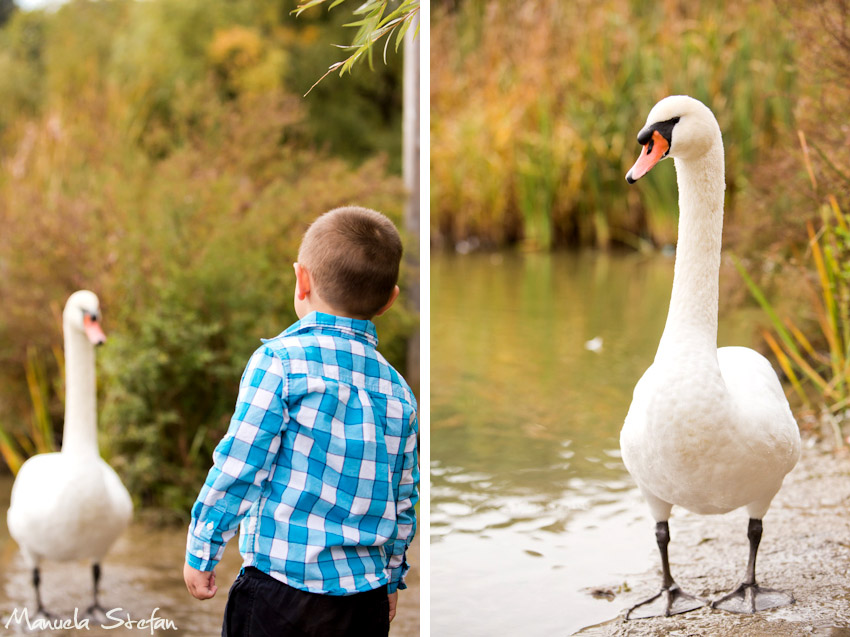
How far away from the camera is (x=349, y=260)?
1.72 m

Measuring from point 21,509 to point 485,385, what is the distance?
2.09 metres

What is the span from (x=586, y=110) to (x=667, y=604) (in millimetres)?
6619

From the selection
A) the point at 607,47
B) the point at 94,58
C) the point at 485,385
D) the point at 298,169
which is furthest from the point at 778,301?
the point at 94,58

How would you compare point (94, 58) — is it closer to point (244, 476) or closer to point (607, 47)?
point (607, 47)

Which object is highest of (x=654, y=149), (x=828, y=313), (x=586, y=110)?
(x=586, y=110)

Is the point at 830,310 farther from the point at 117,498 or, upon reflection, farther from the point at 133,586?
the point at 133,586

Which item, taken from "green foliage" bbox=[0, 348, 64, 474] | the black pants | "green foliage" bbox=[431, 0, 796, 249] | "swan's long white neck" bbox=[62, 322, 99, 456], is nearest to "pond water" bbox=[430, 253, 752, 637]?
the black pants

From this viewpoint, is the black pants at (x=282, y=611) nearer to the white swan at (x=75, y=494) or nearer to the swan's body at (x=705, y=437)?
the swan's body at (x=705, y=437)

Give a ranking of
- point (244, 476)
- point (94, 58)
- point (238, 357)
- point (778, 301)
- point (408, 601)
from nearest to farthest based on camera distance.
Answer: point (244, 476) → point (408, 601) → point (238, 357) → point (778, 301) → point (94, 58)

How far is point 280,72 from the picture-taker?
8078 mm

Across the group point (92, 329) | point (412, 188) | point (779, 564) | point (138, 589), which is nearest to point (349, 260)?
point (779, 564)

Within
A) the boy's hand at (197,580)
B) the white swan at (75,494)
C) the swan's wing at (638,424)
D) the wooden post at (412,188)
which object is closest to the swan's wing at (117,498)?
the white swan at (75,494)

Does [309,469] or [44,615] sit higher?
[309,469]

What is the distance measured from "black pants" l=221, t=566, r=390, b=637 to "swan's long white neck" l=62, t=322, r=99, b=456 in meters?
1.68
